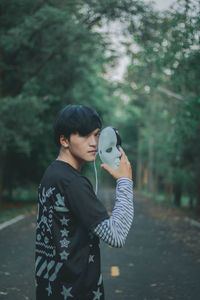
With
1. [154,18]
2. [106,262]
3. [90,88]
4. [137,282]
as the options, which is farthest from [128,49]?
[137,282]

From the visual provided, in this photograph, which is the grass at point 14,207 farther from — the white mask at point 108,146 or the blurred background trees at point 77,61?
the white mask at point 108,146

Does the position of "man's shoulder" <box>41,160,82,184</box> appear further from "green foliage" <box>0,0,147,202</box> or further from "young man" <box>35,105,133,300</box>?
"green foliage" <box>0,0,147,202</box>

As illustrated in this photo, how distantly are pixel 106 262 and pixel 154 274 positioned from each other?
130cm

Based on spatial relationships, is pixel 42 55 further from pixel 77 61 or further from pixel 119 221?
pixel 119 221

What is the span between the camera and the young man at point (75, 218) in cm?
208

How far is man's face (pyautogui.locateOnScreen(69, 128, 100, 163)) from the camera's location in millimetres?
2242

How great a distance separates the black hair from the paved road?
405 cm

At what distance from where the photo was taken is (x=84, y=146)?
2244 mm

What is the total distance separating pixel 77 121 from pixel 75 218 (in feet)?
1.62

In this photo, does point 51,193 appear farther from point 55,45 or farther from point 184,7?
point 55,45

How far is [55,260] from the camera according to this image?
2.18 m

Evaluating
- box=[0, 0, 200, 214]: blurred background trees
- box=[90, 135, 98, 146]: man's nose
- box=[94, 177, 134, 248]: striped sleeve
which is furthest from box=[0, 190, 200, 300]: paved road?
box=[0, 0, 200, 214]: blurred background trees

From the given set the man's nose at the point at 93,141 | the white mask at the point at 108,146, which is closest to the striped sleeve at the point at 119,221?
the white mask at the point at 108,146

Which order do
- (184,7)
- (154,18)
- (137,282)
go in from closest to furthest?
(137,282) → (184,7) → (154,18)
